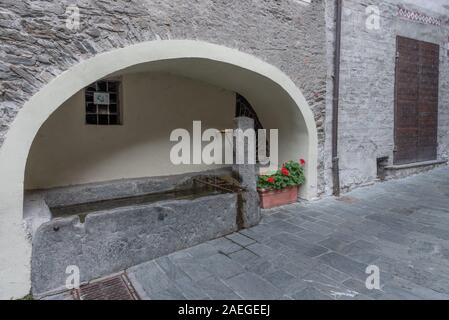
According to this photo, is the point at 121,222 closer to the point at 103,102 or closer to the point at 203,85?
the point at 103,102

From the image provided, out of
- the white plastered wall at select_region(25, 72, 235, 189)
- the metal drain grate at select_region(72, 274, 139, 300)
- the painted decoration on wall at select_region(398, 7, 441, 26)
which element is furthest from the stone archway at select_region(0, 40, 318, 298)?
the painted decoration on wall at select_region(398, 7, 441, 26)

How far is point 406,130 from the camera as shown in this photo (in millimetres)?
6281

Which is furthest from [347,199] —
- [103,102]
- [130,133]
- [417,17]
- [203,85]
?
[417,17]

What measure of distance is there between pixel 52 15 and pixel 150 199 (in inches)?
88.8

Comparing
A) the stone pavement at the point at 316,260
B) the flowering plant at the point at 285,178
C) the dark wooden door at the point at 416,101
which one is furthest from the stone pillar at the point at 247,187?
the dark wooden door at the point at 416,101

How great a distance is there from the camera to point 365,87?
18.2 ft

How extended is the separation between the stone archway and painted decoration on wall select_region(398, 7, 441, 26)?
130 inches

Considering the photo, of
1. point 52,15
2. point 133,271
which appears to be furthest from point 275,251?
point 52,15

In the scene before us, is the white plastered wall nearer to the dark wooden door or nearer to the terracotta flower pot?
the terracotta flower pot

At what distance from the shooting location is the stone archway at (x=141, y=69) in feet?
8.11

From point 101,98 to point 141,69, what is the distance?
0.99 meters

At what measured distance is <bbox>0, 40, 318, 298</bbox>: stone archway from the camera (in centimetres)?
247

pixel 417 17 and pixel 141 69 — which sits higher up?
pixel 417 17

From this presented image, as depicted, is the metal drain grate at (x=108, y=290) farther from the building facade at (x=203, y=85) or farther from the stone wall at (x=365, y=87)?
the stone wall at (x=365, y=87)
